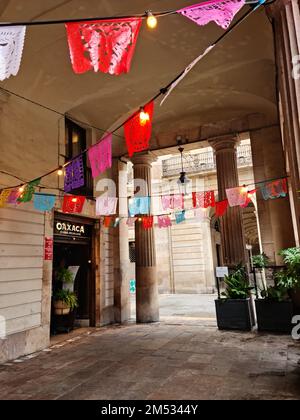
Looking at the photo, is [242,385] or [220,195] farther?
[220,195]

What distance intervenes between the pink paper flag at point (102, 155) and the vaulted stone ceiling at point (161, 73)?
9.30 ft

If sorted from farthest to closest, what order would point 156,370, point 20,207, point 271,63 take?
1. point 271,63
2. point 20,207
3. point 156,370

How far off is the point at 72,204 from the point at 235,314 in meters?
5.56

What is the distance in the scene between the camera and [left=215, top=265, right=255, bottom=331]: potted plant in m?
8.17

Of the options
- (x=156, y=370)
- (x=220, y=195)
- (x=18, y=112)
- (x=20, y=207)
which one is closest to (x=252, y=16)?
(x=220, y=195)

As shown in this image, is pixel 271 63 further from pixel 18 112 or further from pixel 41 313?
pixel 41 313

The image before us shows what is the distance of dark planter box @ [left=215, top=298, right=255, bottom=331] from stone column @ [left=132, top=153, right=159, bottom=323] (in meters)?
2.66

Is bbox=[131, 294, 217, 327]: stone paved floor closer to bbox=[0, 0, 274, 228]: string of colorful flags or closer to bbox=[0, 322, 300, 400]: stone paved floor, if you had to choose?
bbox=[0, 322, 300, 400]: stone paved floor

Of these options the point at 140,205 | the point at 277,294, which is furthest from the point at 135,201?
the point at 277,294

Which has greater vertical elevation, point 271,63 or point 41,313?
point 271,63
